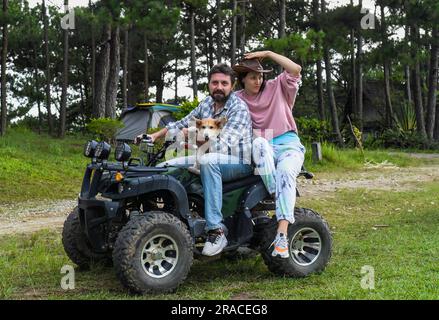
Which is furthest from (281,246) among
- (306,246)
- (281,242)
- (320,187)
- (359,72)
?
(359,72)

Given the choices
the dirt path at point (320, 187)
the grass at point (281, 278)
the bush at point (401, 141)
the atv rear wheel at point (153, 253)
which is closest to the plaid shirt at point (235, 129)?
the atv rear wheel at point (153, 253)

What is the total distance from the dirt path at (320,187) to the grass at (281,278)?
0.93 metres

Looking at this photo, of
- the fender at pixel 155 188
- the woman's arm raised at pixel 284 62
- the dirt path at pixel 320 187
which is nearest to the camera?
the fender at pixel 155 188

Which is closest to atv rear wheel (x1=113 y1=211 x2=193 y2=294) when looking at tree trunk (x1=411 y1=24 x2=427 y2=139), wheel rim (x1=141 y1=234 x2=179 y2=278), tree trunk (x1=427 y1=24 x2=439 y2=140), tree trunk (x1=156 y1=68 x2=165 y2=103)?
wheel rim (x1=141 y1=234 x2=179 y2=278)

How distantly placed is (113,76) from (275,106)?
15.0 m

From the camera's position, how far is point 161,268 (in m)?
4.21

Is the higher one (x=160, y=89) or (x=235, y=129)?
(x=160, y=89)

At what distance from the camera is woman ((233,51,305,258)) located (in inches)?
179

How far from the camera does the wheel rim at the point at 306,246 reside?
188 inches

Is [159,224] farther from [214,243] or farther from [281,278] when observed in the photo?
[281,278]

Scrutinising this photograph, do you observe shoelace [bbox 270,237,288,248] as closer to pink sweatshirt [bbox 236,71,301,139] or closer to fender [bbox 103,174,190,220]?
fender [bbox 103,174,190,220]

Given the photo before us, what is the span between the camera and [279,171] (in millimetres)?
4586

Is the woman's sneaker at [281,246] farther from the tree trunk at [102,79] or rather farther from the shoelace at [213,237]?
the tree trunk at [102,79]

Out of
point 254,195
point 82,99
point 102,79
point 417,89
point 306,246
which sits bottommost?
point 306,246
